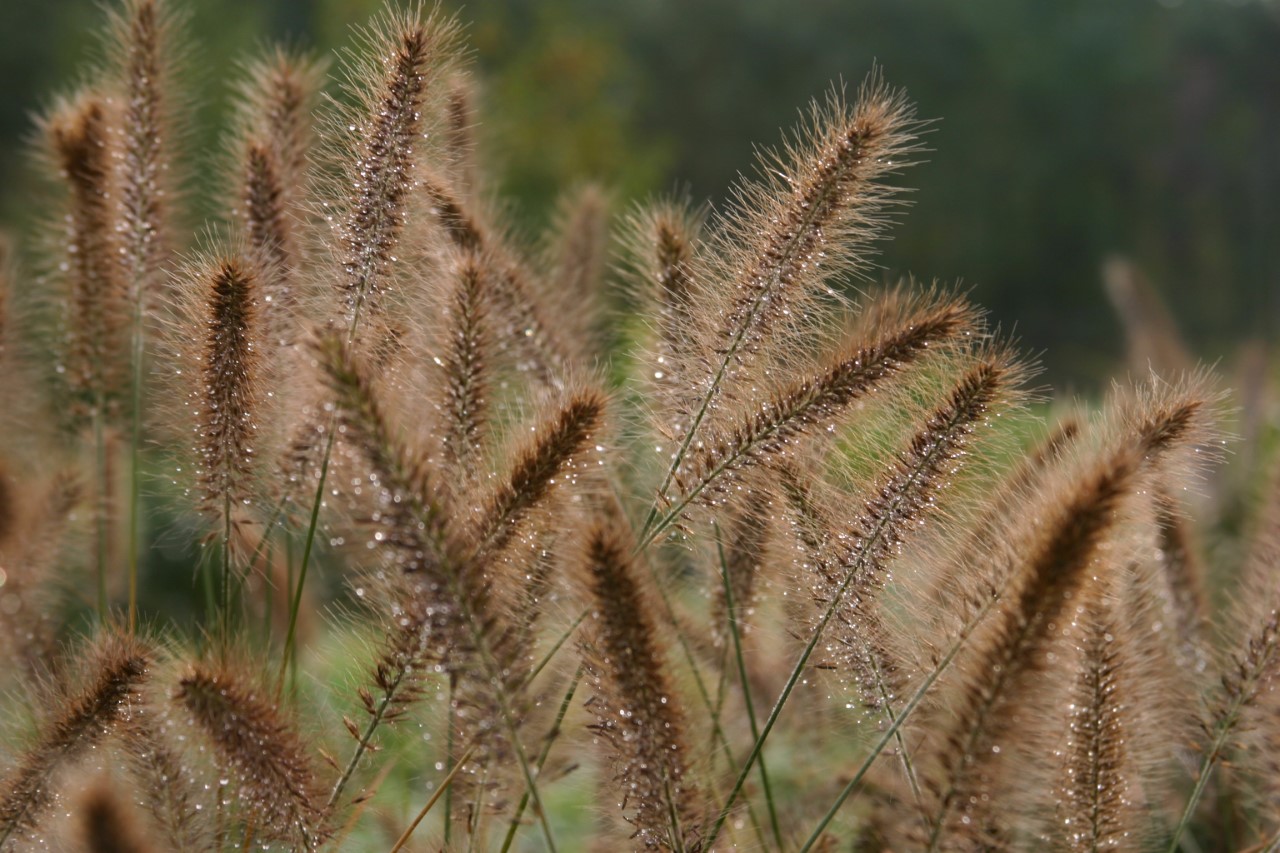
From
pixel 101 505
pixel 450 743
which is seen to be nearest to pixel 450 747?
pixel 450 743

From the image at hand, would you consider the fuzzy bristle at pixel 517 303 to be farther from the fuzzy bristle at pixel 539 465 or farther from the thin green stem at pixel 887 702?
the thin green stem at pixel 887 702

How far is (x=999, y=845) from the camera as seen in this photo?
1.23 metres

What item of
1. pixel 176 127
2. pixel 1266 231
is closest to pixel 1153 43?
pixel 1266 231

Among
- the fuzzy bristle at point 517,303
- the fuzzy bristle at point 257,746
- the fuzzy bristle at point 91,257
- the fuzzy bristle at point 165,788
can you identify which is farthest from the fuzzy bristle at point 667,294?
the fuzzy bristle at point 91,257

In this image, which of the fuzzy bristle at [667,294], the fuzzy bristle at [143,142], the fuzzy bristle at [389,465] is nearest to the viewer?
the fuzzy bristle at [389,465]

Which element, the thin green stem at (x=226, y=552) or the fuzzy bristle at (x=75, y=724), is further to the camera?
the thin green stem at (x=226, y=552)

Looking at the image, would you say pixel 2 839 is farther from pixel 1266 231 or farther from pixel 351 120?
pixel 1266 231

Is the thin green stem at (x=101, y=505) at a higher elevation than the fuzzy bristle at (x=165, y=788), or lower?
higher

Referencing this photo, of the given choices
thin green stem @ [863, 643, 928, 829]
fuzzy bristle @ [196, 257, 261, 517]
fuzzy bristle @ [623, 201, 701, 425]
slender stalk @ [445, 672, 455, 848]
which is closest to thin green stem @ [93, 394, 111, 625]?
fuzzy bristle @ [196, 257, 261, 517]

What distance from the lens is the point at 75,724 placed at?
126 centimetres

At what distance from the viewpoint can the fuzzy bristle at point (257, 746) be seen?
1.18 m

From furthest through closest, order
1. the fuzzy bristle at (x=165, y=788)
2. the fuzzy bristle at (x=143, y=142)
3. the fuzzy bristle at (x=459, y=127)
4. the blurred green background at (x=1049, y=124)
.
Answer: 1. the blurred green background at (x=1049, y=124)
2. the fuzzy bristle at (x=143, y=142)
3. the fuzzy bristle at (x=459, y=127)
4. the fuzzy bristle at (x=165, y=788)

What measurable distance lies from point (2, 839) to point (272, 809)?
321 mm

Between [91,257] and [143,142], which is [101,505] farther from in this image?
[143,142]
